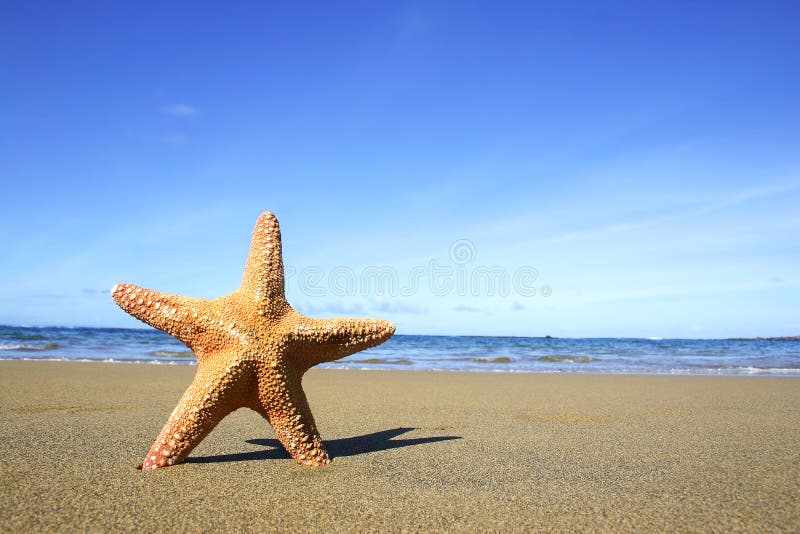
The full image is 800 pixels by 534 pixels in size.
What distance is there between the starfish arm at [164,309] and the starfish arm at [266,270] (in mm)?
329

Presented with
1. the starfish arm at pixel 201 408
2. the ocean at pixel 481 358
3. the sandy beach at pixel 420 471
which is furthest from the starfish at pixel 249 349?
the ocean at pixel 481 358

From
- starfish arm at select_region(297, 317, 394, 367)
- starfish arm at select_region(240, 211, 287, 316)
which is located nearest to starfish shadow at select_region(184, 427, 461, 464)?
starfish arm at select_region(297, 317, 394, 367)

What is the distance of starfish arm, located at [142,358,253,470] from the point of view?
331 cm

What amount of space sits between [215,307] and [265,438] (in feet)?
4.79

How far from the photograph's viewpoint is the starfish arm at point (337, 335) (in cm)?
352

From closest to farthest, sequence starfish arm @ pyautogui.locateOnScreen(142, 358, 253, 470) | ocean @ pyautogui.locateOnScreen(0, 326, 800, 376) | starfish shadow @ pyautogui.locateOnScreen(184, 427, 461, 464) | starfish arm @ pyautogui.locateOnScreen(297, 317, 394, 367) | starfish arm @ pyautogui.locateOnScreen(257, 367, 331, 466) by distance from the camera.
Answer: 1. starfish arm @ pyautogui.locateOnScreen(142, 358, 253, 470)
2. starfish arm @ pyautogui.locateOnScreen(257, 367, 331, 466)
3. starfish arm @ pyautogui.locateOnScreen(297, 317, 394, 367)
4. starfish shadow @ pyautogui.locateOnScreen(184, 427, 461, 464)
5. ocean @ pyautogui.locateOnScreen(0, 326, 800, 376)

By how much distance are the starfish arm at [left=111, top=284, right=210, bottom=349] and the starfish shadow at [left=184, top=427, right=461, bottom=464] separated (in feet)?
2.57

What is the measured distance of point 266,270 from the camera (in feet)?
11.8

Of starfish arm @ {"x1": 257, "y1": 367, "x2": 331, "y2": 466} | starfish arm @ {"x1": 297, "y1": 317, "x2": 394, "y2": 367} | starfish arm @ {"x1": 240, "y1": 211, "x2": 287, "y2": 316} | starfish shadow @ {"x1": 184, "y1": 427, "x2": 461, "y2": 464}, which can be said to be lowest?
starfish shadow @ {"x1": 184, "y1": 427, "x2": 461, "y2": 464}

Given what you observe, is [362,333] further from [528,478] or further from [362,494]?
[528,478]

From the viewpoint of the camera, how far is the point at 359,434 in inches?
185

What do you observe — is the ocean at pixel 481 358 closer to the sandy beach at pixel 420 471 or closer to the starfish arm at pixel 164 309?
the sandy beach at pixel 420 471

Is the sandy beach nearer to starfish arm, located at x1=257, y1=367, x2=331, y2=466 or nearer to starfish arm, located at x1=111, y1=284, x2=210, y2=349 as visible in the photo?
starfish arm, located at x1=257, y1=367, x2=331, y2=466

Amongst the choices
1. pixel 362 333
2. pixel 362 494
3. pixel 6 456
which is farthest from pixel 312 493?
pixel 6 456
